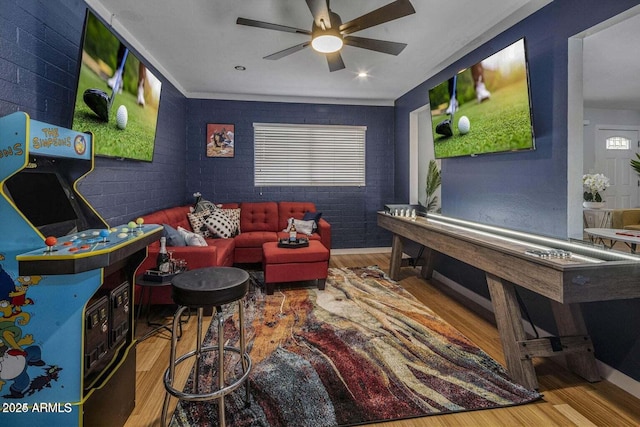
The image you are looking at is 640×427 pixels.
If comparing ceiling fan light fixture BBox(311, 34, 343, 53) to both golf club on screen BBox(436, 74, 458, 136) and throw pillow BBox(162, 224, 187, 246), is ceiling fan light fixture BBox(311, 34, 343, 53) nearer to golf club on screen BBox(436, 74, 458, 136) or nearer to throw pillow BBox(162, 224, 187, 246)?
golf club on screen BBox(436, 74, 458, 136)

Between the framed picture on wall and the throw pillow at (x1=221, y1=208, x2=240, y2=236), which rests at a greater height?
the framed picture on wall

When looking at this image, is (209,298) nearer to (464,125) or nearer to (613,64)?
(464,125)

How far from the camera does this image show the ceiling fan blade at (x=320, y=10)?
6.75ft

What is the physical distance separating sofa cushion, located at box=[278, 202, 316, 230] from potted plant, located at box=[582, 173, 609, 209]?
380cm

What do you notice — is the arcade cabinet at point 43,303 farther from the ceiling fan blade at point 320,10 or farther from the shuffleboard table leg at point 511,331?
the shuffleboard table leg at point 511,331

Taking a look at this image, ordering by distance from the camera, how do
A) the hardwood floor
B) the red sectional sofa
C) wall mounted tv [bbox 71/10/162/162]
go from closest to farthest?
1. the hardwood floor
2. wall mounted tv [bbox 71/10/162/162]
3. the red sectional sofa

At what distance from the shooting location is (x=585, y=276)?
169 centimetres

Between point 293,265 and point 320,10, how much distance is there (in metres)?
2.48

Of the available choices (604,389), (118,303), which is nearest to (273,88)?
(118,303)

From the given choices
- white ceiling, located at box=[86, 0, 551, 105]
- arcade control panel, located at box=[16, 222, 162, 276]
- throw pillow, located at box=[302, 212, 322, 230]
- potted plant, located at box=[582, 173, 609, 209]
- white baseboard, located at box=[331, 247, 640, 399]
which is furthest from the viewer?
throw pillow, located at box=[302, 212, 322, 230]

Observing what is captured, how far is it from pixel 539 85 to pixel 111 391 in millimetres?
3435

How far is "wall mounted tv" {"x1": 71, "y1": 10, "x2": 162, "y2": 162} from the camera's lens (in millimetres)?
2250

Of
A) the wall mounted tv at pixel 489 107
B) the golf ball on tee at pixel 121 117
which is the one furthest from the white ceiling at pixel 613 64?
the golf ball on tee at pixel 121 117

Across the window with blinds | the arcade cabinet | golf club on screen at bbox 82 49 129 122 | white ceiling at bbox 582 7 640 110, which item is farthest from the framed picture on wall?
white ceiling at bbox 582 7 640 110
